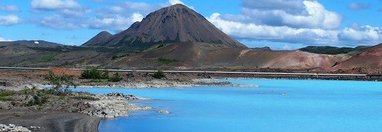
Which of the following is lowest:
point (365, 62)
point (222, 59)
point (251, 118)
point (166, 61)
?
point (251, 118)

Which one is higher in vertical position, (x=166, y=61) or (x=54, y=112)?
(x=166, y=61)

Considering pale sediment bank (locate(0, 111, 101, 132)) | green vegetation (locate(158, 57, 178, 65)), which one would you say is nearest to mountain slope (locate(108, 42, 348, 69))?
green vegetation (locate(158, 57, 178, 65))

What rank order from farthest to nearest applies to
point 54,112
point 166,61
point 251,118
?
→ point 166,61 < point 251,118 < point 54,112

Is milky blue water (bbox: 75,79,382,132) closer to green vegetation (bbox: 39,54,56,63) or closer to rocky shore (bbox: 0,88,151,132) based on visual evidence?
rocky shore (bbox: 0,88,151,132)

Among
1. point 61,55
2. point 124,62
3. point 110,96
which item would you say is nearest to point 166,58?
point 124,62

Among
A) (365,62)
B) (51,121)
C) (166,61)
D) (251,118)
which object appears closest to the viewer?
(51,121)

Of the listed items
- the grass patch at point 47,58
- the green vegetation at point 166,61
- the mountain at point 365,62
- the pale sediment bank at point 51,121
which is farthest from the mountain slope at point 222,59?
the pale sediment bank at point 51,121

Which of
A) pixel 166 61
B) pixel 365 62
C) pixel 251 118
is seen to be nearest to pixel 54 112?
pixel 251 118

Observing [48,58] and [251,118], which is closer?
[251,118]

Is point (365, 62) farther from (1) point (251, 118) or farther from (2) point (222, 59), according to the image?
(1) point (251, 118)

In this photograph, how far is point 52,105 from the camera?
1056 inches

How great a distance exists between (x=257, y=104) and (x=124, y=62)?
265 feet

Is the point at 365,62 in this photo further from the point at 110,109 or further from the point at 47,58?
the point at 110,109

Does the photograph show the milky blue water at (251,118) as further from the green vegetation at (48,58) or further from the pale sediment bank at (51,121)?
the green vegetation at (48,58)
